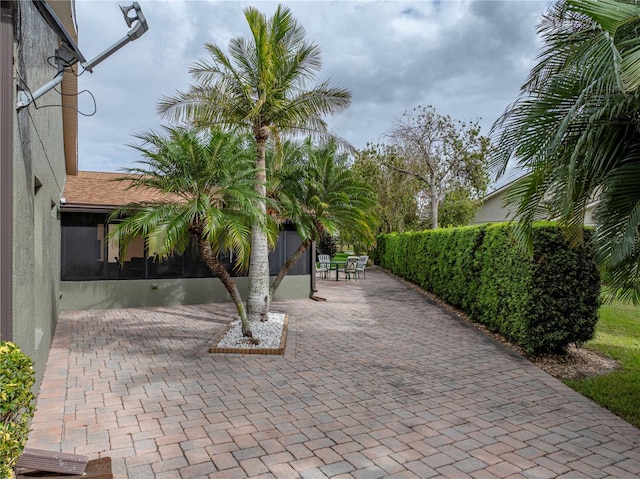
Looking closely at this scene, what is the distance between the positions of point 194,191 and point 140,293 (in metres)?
5.61

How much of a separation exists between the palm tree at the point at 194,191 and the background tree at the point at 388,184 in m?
17.2

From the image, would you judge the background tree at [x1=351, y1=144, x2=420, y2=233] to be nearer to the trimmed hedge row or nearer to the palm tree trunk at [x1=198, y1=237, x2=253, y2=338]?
the trimmed hedge row

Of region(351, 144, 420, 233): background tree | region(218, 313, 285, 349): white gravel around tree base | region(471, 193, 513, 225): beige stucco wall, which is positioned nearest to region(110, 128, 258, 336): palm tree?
region(218, 313, 285, 349): white gravel around tree base

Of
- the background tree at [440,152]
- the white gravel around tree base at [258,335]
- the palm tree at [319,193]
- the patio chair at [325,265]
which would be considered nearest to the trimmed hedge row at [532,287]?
the palm tree at [319,193]

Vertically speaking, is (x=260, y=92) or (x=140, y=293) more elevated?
(x=260, y=92)

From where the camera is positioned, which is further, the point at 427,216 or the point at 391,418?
the point at 427,216

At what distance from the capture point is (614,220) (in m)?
4.27

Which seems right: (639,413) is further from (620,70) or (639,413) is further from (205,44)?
(205,44)

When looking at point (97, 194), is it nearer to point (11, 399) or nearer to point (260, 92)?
point (260, 92)

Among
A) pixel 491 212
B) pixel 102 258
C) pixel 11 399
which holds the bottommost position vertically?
pixel 11 399

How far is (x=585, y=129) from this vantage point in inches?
159

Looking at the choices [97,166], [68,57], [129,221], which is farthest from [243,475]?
[97,166]

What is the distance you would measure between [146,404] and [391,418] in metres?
Result: 2.82

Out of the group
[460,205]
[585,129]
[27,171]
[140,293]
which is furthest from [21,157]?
[460,205]
